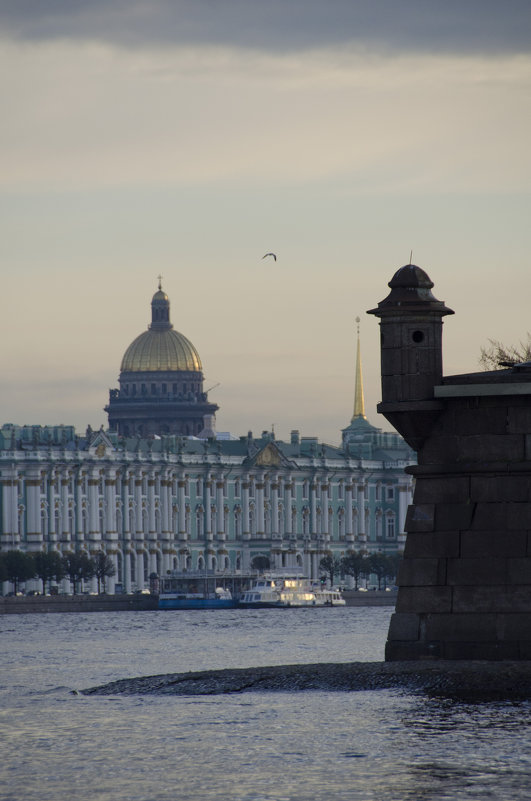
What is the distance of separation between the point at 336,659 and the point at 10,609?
239 feet

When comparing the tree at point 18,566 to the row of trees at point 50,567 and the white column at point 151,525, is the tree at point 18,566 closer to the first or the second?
the row of trees at point 50,567

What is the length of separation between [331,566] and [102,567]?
79.0 ft

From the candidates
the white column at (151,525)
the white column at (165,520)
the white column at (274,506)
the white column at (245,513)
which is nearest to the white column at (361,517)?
the white column at (274,506)

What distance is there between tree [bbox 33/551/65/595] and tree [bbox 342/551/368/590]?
A: 31.1 meters

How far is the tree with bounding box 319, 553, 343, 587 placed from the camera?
160750mm

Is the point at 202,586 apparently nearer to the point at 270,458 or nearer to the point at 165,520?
the point at 165,520

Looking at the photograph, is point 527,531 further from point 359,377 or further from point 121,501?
point 359,377

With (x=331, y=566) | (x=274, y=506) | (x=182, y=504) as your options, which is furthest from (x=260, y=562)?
(x=182, y=504)

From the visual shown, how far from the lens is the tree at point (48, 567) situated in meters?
133

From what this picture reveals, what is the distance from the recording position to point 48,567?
5246 inches

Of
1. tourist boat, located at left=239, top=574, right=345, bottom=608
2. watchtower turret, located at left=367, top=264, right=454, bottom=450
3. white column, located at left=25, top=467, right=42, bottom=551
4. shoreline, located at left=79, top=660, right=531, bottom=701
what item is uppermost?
white column, located at left=25, top=467, right=42, bottom=551

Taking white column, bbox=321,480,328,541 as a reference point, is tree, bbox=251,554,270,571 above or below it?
below

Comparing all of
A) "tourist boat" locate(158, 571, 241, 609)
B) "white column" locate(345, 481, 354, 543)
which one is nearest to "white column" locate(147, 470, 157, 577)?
"tourist boat" locate(158, 571, 241, 609)

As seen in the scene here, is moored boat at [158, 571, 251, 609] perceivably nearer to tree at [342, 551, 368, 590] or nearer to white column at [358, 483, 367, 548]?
tree at [342, 551, 368, 590]
